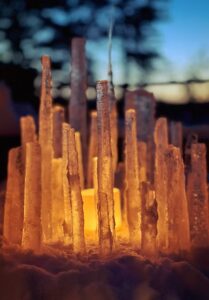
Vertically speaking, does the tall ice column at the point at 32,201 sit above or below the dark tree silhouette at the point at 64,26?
below

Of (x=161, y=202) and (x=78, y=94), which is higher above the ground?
(x=78, y=94)

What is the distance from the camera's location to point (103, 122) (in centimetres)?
103

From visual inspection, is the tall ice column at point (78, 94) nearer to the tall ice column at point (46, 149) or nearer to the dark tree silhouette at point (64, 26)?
the tall ice column at point (46, 149)

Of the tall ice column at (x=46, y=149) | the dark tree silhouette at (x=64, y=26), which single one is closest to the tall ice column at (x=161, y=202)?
the tall ice column at (x=46, y=149)

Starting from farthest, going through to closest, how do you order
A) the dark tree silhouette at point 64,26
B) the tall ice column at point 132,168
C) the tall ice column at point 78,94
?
the dark tree silhouette at point 64,26 → the tall ice column at point 78,94 → the tall ice column at point 132,168

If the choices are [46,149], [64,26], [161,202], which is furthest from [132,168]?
[64,26]

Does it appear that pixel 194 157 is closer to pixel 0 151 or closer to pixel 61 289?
pixel 61 289

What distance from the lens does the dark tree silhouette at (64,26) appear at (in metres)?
2.59

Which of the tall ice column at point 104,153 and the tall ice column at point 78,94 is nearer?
the tall ice column at point 104,153

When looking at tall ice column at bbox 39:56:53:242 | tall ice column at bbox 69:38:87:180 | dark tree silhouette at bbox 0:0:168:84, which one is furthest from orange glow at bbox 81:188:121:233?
dark tree silhouette at bbox 0:0:168:84

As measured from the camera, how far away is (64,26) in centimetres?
266

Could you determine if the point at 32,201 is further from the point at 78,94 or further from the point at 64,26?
the point at 64,26

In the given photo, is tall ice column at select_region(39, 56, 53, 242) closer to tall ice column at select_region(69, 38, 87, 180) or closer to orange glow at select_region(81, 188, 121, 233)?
orange glow at select_region(81, 188, 121, 233)

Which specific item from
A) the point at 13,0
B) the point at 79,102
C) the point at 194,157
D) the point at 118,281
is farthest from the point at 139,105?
the point at 13,0
